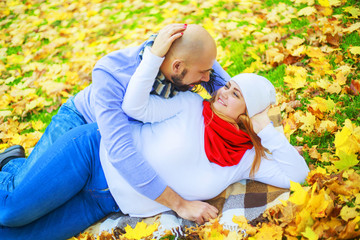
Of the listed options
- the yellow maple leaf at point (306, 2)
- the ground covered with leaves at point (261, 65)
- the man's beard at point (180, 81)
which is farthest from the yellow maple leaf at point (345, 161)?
the yellow maple leaf at point (306, 2)

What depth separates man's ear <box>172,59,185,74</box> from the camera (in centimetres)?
202

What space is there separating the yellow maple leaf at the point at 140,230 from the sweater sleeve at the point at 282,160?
3.03 feet

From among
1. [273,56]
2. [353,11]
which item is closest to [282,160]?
[273,56]

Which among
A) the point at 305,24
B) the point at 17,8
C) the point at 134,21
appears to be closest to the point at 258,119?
the point at 305,24

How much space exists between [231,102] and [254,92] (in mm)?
177

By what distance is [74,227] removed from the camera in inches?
86.4

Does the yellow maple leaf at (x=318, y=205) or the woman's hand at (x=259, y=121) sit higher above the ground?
the woman's hand at (x=259, y=121)

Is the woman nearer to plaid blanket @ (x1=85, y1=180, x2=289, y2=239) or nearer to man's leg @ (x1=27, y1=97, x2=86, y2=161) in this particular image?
plaid blanket @ (x1=85, y1=180, x2=289, y2=239)

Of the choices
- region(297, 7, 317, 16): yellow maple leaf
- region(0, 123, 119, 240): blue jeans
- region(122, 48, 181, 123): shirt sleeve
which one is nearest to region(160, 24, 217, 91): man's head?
region(122, 48, 181, 123): shirt sleeve

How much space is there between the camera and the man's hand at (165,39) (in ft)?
6.30

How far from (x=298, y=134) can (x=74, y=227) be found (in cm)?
198

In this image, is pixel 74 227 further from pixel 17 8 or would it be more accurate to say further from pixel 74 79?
pixel 17 8

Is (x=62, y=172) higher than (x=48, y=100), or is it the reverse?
(x=62, y=172)

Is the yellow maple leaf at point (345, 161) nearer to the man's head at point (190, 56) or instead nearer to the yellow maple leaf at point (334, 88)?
the yellow maple leaf at point (334, 88)
